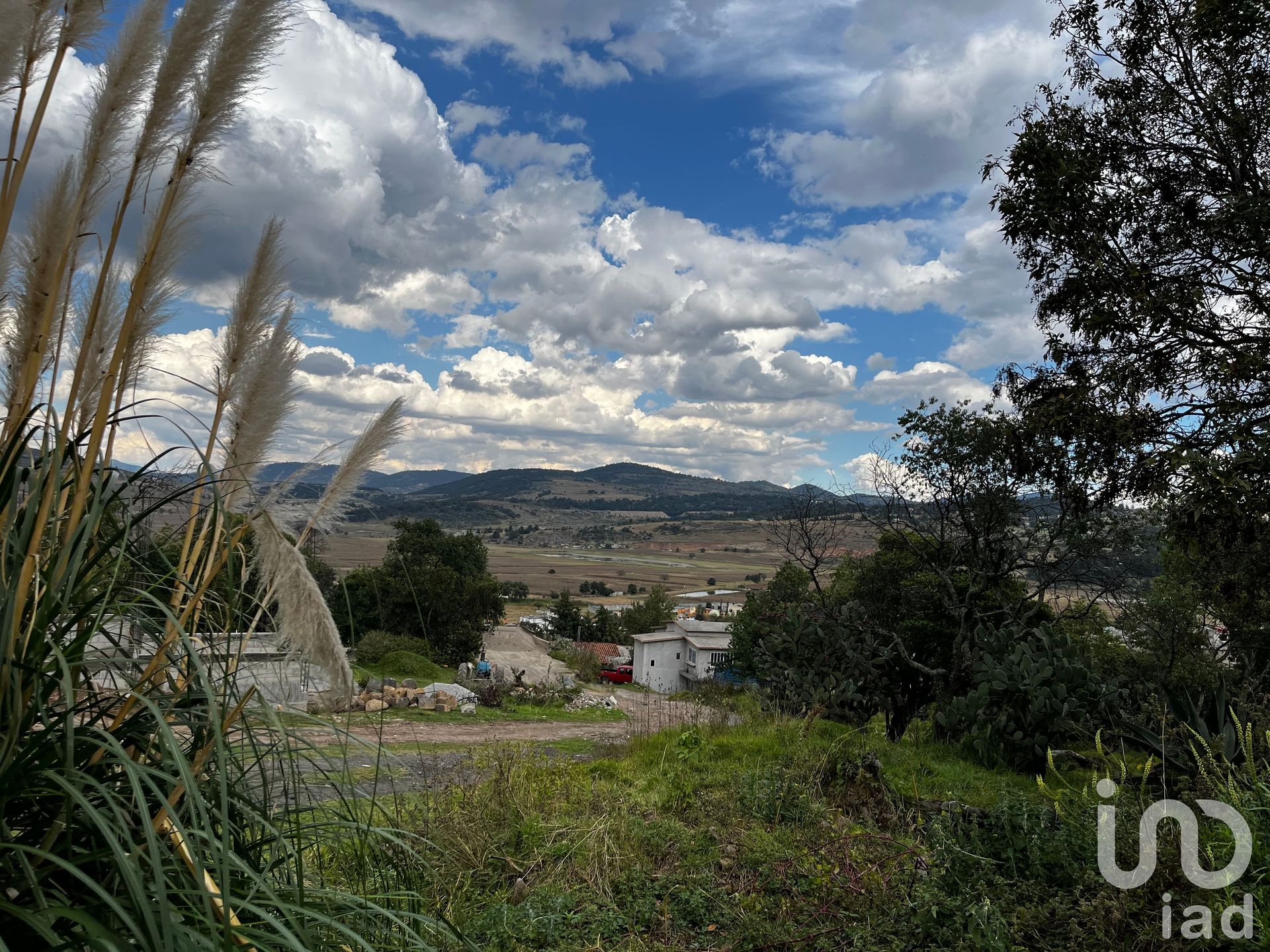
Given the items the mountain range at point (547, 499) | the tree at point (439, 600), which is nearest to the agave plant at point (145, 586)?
the tree at point (439, 600)

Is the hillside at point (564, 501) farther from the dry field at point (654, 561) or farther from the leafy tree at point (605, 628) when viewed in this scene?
the leafy tree at point (605, 628)

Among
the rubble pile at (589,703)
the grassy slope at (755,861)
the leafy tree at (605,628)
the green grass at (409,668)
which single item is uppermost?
the grassy slope at (755,861)

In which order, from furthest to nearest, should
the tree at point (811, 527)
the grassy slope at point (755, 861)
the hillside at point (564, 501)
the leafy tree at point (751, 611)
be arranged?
the hillside at point (564, 501), the leafy tree at point (751, 611), the tree at point (811, 527), the grassy slope at point (755, 861)

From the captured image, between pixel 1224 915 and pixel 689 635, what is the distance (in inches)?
1706

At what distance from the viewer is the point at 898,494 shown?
39.3ft

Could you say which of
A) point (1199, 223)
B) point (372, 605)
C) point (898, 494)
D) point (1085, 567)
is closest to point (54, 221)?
point (1199, 223)

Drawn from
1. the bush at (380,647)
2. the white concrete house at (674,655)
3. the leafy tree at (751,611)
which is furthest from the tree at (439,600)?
the leafy tree at (751,611)

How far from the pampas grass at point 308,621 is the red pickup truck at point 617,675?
36789mm

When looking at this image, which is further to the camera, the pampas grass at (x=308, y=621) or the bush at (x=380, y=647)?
the bush at (x=380, y=647)

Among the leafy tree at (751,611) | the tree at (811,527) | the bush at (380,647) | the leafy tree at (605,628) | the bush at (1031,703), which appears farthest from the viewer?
the leafy tree at (605,628)

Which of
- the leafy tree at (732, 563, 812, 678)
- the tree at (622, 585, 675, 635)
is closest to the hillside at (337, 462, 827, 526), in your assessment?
the tree at (622, 585, 675, 635)

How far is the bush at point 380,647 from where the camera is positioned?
2316cm

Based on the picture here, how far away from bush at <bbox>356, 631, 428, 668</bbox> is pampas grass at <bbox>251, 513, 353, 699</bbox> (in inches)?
840

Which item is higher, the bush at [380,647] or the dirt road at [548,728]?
the dirt road at [548,728]
